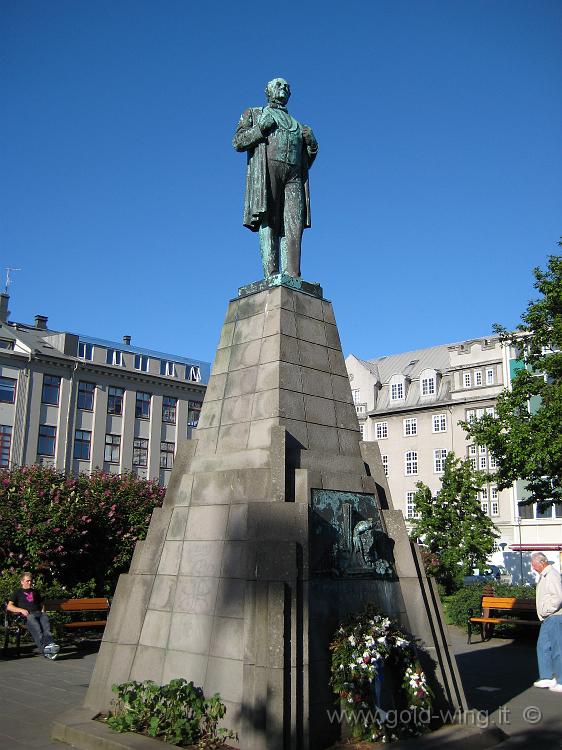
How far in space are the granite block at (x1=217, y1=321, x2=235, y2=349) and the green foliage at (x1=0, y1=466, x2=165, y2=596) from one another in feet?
34.2

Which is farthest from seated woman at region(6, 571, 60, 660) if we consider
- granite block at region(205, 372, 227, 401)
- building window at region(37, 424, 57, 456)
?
building window at region(37, 424, 57, 456)

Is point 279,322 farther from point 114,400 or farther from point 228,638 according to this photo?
point 114,400

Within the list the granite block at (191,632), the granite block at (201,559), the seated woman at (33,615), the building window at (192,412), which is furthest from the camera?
the building window at (192,412)

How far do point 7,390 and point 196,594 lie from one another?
1811 inches

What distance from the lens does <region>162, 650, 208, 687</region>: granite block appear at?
7.89 m

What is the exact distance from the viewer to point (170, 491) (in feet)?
31.5

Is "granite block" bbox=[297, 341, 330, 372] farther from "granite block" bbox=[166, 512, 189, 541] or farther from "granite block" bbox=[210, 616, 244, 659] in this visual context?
"granite block" bbox=[210, 616, 244, 659]

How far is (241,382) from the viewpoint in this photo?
9.81 metres

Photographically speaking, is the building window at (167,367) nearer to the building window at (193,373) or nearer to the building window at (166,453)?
the building window at (193,373)

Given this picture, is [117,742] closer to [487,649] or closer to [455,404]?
[487,649]

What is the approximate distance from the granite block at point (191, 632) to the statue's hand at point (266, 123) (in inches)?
273

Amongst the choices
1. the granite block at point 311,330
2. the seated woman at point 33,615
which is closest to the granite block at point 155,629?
the granite block at point 311,330

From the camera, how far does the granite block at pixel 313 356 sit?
9883mm

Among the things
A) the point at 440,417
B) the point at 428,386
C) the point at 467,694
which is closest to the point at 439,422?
the point at 440,417
